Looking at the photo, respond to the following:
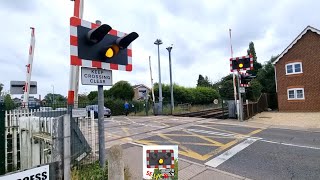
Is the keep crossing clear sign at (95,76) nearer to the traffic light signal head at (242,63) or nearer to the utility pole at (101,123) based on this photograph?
the utility pole at (101,123)

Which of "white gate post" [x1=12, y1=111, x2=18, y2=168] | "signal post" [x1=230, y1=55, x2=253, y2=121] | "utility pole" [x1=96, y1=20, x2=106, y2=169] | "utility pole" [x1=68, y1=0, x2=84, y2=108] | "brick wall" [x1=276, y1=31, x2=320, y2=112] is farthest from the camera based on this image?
"brick wall" [x1=276, y1=31, x2=320, y2=112]

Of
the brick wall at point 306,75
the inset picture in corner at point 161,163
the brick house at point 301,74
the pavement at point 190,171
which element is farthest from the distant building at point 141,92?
the inset picture in corner at point 161,163

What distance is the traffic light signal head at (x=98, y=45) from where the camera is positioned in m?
4.04

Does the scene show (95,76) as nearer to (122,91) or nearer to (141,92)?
(141,92)

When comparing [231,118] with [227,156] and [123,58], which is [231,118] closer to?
[227,156]

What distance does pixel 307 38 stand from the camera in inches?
893

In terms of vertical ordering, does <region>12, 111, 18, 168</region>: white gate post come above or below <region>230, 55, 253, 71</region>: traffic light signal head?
below

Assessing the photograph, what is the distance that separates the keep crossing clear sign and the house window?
77.4 feet

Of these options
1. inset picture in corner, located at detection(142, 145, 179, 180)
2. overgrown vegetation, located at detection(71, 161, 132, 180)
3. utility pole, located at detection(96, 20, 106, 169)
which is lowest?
overgrown vegetation, located at detection(71, 161, 132, 180)

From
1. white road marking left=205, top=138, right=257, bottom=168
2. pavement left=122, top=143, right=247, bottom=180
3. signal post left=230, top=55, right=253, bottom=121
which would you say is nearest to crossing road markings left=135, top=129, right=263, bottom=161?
white road marking left=205, top=138, right=257, bottom=168

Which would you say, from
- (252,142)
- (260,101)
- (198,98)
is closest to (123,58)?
(252,142)

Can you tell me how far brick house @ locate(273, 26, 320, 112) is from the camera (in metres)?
22.2

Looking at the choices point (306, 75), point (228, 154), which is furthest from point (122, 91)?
point (228, 154)

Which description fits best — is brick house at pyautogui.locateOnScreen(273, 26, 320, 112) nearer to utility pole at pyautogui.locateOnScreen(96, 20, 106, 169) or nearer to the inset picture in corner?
the inset picture in corner
